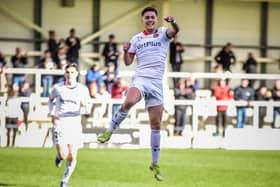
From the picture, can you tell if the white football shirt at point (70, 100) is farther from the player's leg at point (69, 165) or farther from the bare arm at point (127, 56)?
the bare arm at point (127, 56)

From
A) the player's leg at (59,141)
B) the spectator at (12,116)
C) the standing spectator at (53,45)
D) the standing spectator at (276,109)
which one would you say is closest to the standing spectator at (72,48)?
the standing spectator at (53,45)

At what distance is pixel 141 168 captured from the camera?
18.0 metres

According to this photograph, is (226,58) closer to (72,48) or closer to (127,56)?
(72,48)

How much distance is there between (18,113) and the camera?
22.0 meters

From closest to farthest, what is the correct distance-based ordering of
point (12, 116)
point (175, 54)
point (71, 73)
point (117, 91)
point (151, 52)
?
point (151, 52) → point (71, 73) → point (12, 116) → point (117, 91) → point (175, 54)

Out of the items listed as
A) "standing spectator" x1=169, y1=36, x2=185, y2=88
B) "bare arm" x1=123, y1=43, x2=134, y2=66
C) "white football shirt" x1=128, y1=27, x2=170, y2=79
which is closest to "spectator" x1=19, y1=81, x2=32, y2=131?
"standing spectator" x1=169, y1=36, x2=185, y2=88

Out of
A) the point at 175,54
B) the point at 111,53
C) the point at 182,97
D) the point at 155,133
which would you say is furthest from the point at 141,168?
the point at 175,54

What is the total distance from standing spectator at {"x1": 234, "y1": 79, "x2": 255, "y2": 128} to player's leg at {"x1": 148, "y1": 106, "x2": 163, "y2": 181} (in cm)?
1022

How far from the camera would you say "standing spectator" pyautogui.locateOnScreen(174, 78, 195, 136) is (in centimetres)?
2298

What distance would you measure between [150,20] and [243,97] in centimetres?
1158

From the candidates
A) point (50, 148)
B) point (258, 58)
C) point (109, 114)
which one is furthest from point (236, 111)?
point (258, 58)

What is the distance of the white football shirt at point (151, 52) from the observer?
1301cm

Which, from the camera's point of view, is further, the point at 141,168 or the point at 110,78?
the point at 110,78

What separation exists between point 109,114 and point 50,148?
1.88 m
